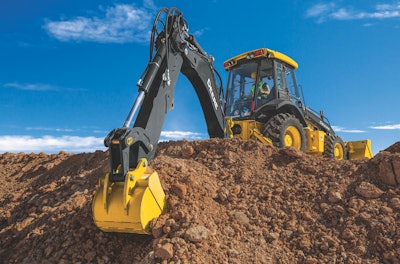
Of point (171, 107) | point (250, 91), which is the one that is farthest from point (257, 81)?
point (171, 107)

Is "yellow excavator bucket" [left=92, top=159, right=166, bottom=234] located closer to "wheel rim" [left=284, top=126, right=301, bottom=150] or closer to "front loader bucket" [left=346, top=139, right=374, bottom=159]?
"wheel rim" [left=284, top=126, right=301, bottom=150]

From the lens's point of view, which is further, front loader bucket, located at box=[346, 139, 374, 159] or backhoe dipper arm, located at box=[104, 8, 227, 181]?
front loader bucket, located at box=[346, 139, 374, 159]

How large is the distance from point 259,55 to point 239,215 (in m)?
5.15

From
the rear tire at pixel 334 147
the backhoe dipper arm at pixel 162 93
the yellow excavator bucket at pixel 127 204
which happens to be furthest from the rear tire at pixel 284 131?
the yellow excavator bucket at pixel 127 204

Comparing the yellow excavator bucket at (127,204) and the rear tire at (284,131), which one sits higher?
the rear tire at (284,131)

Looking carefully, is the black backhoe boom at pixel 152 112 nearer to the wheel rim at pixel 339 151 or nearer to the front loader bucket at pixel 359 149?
the wheel rim at pixel 339 151

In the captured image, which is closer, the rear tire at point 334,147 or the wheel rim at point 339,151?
the rear tire at point 334,147

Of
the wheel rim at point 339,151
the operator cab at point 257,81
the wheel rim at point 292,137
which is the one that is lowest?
the wheel rim at point 339,151

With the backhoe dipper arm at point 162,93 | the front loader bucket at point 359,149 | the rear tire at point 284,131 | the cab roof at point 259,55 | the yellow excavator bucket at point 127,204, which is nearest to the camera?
the yellow excavator bucket at point 127,204

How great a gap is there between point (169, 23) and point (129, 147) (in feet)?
7.06

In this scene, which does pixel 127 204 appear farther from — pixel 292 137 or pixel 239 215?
pixel 292 137

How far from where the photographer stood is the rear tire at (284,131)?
771cm

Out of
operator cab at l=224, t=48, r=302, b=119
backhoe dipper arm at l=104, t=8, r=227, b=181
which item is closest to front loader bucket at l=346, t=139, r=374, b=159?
operator cab at l=224, t=48, r=302, b=119

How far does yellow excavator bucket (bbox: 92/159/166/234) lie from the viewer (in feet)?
12.0
